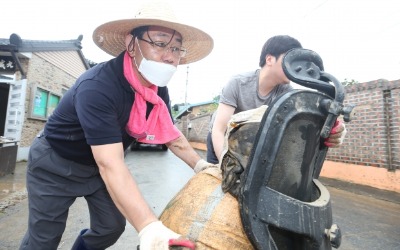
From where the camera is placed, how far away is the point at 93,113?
4.34 ft

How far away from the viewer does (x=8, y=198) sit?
4816 millimetres

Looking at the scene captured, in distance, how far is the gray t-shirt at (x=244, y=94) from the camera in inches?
87.7

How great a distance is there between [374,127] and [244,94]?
521 centimetres

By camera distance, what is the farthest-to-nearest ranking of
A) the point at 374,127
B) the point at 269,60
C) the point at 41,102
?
the point at 41,102, the point at 374,127, the point at 269,60

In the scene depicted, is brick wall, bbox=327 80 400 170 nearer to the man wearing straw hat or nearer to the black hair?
the black hair

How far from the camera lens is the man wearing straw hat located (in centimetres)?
150

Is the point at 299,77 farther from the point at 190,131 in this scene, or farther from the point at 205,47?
the point at 190,131

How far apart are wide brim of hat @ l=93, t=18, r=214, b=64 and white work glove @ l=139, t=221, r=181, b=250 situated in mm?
1100

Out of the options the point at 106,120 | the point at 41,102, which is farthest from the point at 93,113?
the point at 41,102

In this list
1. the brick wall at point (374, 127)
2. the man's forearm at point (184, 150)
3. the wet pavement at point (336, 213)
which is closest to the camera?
the man's forearm at point (184, 150)

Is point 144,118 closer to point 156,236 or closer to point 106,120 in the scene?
point 106,120

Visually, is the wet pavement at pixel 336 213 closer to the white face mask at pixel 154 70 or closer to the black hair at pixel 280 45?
the white face mask at pixel 154 70

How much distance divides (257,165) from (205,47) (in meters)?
1.40

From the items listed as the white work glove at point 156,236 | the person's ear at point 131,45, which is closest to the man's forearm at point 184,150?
the person's ear at point 131,45
